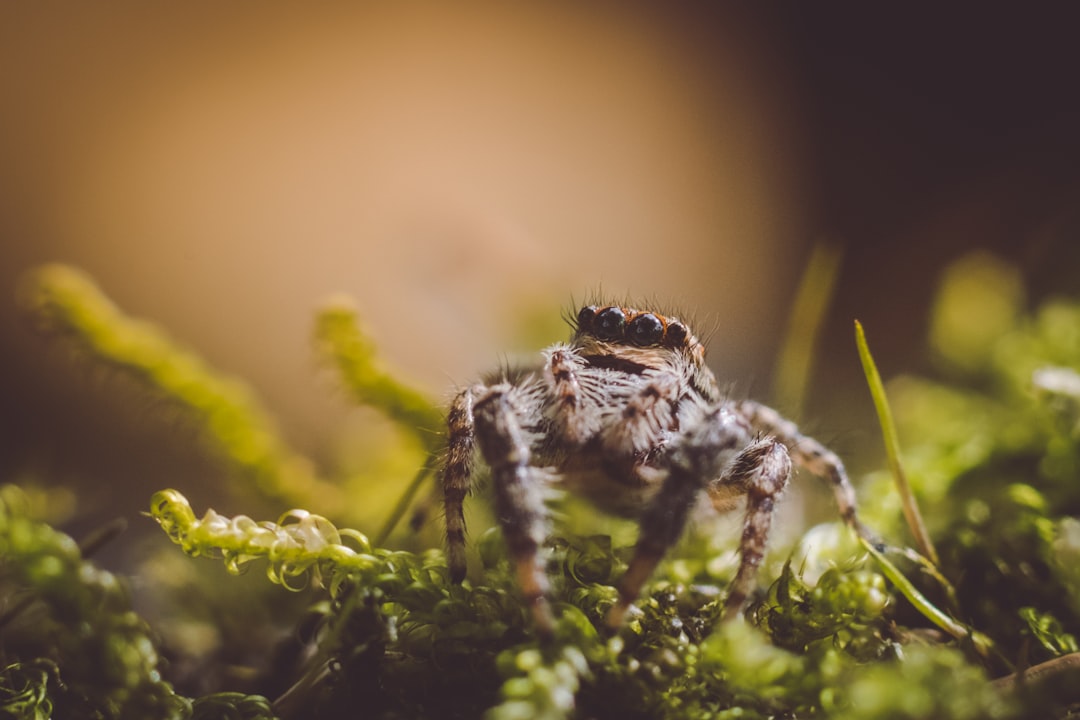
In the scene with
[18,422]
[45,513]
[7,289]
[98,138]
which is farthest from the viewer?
[98,138]

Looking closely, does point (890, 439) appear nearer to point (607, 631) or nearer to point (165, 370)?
point (607, 631)

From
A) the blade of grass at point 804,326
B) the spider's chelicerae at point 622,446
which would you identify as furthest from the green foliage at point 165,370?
the blade of grass at point 804,326

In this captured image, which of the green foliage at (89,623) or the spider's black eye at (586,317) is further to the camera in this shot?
the spider's black eye at (586,317)

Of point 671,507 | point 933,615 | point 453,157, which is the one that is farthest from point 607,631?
point 453,157

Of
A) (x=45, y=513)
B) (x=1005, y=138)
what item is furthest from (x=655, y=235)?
(x=45, y=513)

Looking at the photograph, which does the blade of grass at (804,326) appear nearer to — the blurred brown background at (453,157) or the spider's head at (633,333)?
the spider's head at (633,333)

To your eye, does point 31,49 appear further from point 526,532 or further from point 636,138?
point 526,532
